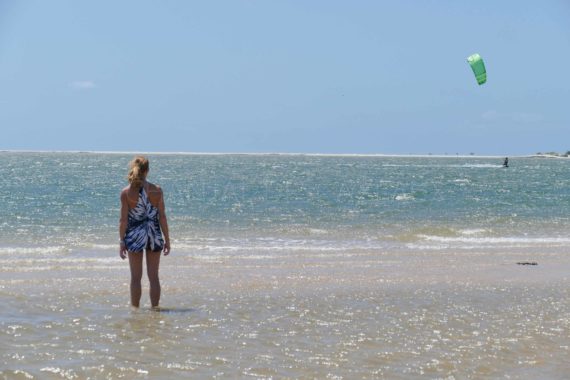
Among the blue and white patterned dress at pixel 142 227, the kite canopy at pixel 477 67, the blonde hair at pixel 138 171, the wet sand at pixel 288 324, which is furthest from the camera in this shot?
the kite canopy at pixel 477 67

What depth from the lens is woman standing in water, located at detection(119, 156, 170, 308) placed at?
7742 millimetres

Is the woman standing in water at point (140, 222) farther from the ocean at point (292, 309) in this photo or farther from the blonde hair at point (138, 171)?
the ocean at point (292, 309)

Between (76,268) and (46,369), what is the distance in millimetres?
6430

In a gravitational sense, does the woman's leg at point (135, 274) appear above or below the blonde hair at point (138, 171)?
below

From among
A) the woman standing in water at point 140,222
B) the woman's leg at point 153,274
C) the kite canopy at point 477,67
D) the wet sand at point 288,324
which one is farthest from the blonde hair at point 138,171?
the kite canopy at point 477,67

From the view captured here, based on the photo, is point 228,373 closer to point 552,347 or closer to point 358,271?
point 552,347

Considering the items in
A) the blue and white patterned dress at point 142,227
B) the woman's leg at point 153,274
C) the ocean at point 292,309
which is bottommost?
the ocean at point 292,309

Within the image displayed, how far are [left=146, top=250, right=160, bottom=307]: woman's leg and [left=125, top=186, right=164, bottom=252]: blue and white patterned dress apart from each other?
99mm

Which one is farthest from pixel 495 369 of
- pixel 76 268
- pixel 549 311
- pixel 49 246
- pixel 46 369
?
pixel 49 246

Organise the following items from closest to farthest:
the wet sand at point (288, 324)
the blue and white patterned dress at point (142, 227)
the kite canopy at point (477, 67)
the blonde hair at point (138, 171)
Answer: the wet sand at point (288, 324) < the blonde hair at point (138, 171) < the blue and white patterned dress at point (142, 227) < the kite canopy at point (477, 67)

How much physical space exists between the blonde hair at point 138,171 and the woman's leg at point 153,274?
70cm

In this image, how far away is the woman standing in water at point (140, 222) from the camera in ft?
25.4

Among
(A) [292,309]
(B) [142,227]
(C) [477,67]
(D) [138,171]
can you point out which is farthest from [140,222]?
(C) [477,67]

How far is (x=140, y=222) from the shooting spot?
7.83m
